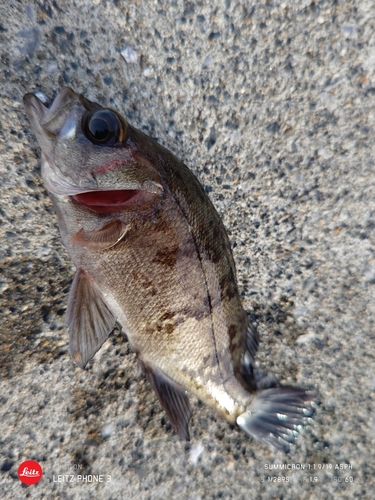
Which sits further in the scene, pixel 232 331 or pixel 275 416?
pixel 275 416

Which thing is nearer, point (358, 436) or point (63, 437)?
point (63, 437)

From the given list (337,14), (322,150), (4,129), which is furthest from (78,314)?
(337,14)

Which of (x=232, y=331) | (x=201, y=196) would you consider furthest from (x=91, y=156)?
(x=232, y=331)

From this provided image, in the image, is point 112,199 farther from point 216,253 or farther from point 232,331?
point 232,331

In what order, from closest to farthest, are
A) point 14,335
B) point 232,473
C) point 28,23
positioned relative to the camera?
point 28,23 → point 14,335 → point 232,473

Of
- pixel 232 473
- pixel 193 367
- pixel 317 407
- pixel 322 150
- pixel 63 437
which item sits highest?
pixel 322 150

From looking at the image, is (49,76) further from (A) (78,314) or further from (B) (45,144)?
(A) (78,314)
